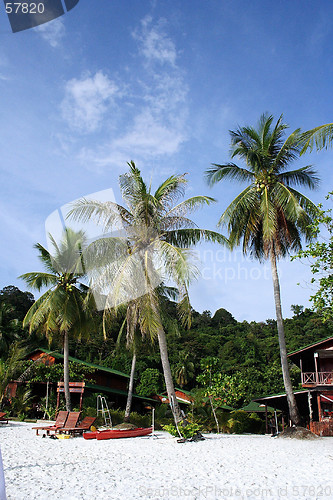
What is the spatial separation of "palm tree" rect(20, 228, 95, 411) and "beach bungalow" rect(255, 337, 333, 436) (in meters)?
12.2

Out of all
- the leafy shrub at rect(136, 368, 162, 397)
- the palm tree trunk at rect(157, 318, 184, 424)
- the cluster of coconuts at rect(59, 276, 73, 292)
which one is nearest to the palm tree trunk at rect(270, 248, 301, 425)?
the palm tree trunk at rect(157, 318, 184, 424)

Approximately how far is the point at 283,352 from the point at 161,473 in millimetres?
11166

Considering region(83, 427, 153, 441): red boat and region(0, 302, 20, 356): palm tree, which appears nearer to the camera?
region(83, 427, 153, 441): red boat

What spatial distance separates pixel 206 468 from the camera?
8.20m

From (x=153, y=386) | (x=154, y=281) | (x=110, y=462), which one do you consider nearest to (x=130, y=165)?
(x=154, y=281)

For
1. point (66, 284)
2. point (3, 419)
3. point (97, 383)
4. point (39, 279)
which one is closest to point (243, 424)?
point (97, 383)

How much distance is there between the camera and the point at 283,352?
57.4ft

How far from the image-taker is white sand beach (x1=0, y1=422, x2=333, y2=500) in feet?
19.1

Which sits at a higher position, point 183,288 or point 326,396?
point 183,288

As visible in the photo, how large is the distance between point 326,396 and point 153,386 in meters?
14.8

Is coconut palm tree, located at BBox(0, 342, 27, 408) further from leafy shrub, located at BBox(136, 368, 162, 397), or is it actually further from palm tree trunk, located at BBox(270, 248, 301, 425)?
palm tree trunk, located at BBox(270, 248, 301, 425)

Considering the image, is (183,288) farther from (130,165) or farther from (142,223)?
(130,165)

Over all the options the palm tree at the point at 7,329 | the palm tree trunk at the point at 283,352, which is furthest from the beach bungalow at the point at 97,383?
the palm tree trunk at the point at 283,352
